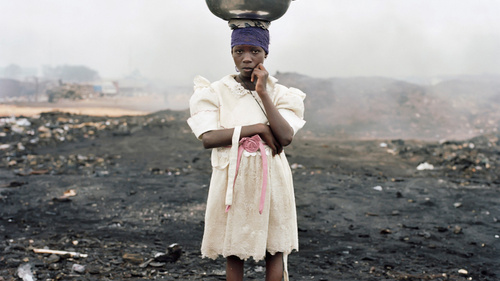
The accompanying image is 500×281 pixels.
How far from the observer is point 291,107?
277 centimetres

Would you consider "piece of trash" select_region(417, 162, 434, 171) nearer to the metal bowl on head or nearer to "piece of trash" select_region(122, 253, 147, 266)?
"piece of trash" select_region(122, 253, 147, 266)

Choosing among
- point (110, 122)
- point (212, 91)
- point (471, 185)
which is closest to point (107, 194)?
point (212, 91)

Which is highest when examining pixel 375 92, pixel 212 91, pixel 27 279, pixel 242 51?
pixel 375 92

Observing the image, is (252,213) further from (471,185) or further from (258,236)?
(471,185)

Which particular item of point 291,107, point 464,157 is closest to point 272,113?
point 291,107

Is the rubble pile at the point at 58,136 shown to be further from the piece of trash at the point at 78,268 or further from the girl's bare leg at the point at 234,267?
the girl's bare leg at the point at 234,267

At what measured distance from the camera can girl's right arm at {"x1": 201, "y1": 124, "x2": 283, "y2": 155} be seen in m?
2.65

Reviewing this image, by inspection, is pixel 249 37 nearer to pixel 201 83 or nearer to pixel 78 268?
pixel 201 83

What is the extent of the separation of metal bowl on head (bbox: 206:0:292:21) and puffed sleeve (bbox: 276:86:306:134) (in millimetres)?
428

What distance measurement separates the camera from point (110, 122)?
13.8m

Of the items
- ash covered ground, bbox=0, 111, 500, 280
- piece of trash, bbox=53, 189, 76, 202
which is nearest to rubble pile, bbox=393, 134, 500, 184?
ash covered ground, bbox=0, 111, 500, 280

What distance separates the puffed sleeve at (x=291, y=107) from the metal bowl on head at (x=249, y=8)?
43 cm

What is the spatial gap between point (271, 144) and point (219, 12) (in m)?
0.79

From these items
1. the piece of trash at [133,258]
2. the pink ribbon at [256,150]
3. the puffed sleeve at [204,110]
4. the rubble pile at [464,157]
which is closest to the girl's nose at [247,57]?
the puffed sleeve at [204,110]
